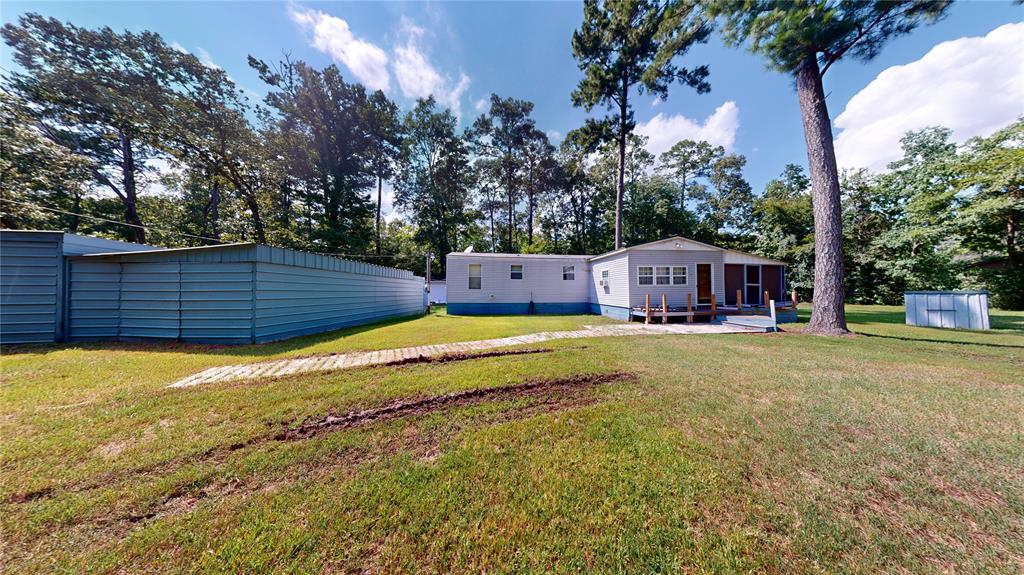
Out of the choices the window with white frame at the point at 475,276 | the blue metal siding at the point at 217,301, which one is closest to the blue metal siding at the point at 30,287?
the blue metal siding at the point at 217,301

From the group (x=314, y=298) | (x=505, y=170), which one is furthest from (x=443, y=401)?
(x=505, y=170)

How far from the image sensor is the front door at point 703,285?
13680 millimetres

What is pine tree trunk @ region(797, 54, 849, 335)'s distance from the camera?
325 inches

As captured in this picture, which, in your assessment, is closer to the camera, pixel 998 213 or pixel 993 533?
pixel 993 533

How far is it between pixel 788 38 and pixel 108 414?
15.1m

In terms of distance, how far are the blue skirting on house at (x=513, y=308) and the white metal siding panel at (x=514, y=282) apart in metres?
0.15

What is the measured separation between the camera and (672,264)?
1220 centimetres

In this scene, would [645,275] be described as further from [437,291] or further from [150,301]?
[437,291]

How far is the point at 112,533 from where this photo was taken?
1721mm

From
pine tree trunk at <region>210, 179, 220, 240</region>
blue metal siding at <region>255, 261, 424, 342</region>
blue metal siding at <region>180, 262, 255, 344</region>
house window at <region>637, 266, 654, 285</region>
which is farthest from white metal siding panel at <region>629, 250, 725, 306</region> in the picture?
pine tree trunk at <region>210, 179, 220, 240</region>

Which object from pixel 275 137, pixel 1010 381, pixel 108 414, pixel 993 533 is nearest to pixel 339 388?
pixel 108 414

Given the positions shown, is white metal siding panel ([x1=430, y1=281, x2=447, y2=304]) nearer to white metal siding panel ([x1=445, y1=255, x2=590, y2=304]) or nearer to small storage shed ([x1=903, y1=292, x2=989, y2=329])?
white metal siding panel ([x1=445, y1=255, x2=590, y2=304])

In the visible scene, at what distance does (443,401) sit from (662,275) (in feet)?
37.0

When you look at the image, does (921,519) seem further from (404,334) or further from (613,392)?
(404,334)
